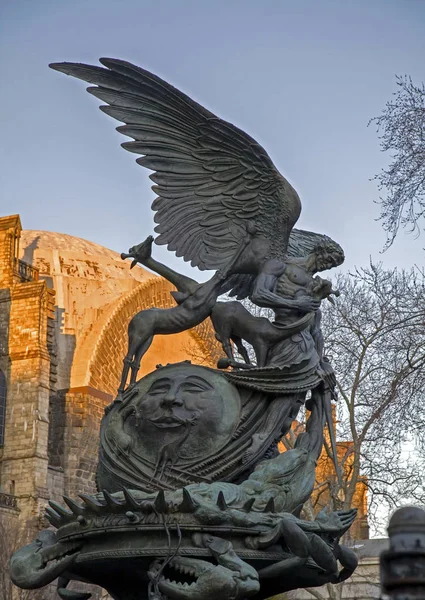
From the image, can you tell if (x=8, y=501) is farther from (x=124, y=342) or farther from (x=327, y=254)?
(x=327, y=254)

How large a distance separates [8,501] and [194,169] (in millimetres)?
27575

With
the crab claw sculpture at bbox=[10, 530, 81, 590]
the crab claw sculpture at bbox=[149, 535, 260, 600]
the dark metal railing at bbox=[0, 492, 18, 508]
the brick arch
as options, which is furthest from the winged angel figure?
the brick arch

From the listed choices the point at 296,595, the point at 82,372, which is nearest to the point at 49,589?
the point at 296,595

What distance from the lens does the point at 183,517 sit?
6.51 meters

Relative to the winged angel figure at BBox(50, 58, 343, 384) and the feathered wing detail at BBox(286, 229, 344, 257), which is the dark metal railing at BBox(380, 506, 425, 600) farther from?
the feathered wing detail at BBox(286, 229, 344, 257)

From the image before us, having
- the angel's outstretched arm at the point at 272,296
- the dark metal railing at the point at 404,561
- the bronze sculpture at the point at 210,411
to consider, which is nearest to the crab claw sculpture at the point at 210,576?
the bronze sculpture at the point at 210,411

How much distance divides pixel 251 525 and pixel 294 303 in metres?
1.91

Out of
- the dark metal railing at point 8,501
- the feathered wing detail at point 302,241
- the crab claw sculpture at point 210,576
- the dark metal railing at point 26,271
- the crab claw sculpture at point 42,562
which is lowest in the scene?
the crab claw sculpture at point 210,576

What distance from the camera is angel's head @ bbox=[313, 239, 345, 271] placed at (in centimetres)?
818

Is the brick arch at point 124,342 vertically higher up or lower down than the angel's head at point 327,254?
higher up

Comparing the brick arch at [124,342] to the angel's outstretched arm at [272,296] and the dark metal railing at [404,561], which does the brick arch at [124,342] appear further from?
the dark metal railing at [404,561]

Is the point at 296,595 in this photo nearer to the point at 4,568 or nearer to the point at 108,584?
the point at 4,568

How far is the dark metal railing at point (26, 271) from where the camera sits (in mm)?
38531

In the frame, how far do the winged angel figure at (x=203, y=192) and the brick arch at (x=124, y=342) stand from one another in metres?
27.3
